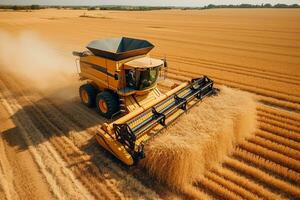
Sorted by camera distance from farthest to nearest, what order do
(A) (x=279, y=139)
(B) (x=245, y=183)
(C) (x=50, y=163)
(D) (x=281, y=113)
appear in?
1. (D) (x=281, y=113)
2. (A) (x=279, y=139)
3. (C) (x=50, y=163)
4. (B) (x=245, y=183)

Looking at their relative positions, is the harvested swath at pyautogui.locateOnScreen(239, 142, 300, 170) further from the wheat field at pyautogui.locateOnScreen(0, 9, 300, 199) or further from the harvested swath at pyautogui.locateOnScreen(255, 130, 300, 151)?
the harvested swath at pyautogui.locateOnScreen(255, 130, 300, 151)

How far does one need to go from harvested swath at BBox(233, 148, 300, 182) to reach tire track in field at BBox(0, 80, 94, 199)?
12.9 feet

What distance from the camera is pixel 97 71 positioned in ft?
26.4

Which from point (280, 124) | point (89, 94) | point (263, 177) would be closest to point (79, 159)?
point (89, 94)

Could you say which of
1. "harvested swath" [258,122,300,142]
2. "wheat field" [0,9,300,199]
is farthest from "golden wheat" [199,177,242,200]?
"harvested swath" [258,122,300,142]

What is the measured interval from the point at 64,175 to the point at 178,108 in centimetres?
338

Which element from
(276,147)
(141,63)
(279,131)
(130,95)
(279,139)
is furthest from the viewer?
(130,95)

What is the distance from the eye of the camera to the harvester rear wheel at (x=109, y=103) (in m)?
7.56

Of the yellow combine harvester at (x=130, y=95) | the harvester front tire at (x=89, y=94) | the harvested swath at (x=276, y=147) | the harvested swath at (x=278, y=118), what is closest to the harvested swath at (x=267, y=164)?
the harvested swath at (x=276, y=147)

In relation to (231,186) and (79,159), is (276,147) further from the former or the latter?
(79,159)

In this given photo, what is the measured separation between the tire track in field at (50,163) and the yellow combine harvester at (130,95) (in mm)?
1136

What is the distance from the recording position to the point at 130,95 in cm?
752

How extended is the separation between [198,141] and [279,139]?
3000 mm

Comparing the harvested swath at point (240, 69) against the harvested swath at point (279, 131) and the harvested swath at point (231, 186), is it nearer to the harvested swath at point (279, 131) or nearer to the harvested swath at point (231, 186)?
the harvested swath at point (279, 131)
